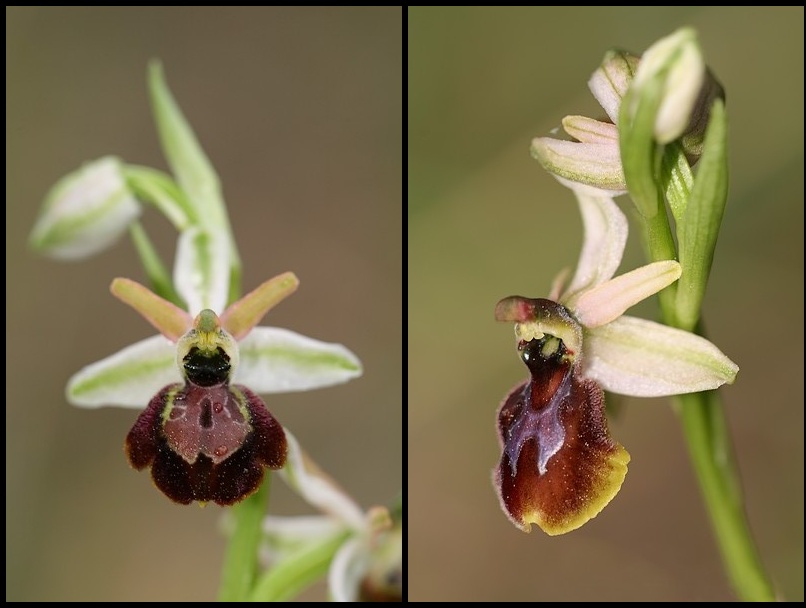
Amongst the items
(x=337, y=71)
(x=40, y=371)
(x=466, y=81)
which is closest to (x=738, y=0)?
(x=466, y=81)

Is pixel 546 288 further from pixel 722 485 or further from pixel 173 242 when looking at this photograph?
pixel 173 242

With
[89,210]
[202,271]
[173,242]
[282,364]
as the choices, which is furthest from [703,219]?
[173,242]

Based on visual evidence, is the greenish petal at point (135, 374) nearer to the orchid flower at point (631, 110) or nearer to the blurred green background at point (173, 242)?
the orchid flower at point (631, 110)

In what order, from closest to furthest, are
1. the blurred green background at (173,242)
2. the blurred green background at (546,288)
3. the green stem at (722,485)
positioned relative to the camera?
the green stem at (722,485), the blurred green background at (546,288), the blurred green background at (173,242)

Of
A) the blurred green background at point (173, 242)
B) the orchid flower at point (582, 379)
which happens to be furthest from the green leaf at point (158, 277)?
the blurred green background at point (173, 242)

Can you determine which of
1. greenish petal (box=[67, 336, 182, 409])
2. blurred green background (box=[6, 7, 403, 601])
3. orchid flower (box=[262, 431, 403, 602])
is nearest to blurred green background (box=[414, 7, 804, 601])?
blurred green background (box=[6, 7, 403, 601])

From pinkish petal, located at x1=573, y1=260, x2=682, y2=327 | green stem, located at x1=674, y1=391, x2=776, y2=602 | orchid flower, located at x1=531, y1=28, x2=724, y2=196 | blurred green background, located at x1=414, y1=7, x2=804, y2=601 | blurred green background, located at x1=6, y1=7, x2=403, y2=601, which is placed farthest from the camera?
blurred green background, located at x1=6, y1=7, x2=403, y2=601

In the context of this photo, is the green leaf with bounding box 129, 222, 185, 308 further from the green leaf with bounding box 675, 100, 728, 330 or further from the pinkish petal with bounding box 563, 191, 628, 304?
the green leaf with bounding box 675, 100, 728, 330
